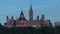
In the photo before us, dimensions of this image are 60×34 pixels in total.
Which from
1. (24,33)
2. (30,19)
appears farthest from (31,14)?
(24,33)

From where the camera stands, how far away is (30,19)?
167375 millimetres

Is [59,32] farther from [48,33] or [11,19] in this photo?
[11,19]

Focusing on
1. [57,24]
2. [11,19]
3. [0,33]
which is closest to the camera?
[57,24]

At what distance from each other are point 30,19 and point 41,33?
275 feet

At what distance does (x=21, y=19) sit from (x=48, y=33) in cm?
8219

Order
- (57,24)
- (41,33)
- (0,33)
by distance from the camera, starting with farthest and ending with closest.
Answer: (41,33)
(0,33)
(57,24)

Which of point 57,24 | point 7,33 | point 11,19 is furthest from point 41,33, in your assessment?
point 11,19

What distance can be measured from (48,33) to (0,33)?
41.7 feet

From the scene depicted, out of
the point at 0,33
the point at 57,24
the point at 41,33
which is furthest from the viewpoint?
the point at 41,33

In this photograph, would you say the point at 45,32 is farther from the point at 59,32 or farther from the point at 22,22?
the point at 22,22

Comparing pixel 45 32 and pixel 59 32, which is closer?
pixel 59 32

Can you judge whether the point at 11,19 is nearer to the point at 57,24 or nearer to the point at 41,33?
Answer: the point at 41,33

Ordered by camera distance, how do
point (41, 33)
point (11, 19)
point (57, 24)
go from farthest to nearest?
point (11, 19), point (41, 33), point (57, 24)

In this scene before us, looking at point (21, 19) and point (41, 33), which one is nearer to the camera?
point (41, 33)
